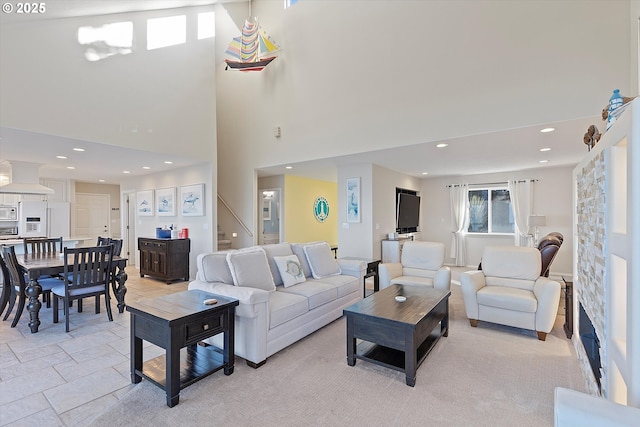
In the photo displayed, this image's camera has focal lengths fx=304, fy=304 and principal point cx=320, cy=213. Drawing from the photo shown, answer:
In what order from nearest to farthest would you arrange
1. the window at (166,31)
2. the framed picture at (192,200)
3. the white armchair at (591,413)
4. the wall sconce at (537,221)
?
the white armchair at (591,413) → the window at (166,31) → the framed picture at (192,200) → the wall sconce at (537,221)

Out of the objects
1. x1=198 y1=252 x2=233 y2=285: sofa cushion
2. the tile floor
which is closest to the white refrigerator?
the tile floor

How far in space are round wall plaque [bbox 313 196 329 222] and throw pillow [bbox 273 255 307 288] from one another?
492 centimetres

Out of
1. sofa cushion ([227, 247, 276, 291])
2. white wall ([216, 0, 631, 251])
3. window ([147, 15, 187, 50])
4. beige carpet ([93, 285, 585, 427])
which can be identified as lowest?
beige carpet ([93, 285, 585, 427])

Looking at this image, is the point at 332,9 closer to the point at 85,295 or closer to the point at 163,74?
the point at 163,74

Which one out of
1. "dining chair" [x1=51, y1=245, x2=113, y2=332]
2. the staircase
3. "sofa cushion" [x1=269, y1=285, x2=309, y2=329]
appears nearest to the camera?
"sofa cushion" [x1=269, y1=285, x2=309, y2=329]

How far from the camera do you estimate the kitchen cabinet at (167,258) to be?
6098 mm

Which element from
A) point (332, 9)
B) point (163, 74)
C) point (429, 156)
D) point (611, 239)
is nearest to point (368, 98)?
point (429, 156)

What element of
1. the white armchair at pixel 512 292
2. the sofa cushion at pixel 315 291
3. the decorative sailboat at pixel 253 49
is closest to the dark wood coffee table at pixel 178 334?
the sofa cushion at pixel 315 291

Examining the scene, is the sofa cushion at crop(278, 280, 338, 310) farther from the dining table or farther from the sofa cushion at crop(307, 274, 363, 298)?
the dining table

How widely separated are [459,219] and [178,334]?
735 centimetres

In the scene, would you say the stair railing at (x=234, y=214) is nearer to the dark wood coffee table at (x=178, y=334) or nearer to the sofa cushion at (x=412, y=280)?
the sofa cushion at (x=412, y=280)

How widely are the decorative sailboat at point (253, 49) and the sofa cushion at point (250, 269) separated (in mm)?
4400

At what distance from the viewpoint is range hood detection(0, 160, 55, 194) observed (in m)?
5.54

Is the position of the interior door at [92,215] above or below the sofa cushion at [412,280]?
above
